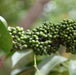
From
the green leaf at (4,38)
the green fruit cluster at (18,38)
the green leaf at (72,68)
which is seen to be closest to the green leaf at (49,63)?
the green leaf at (72,68)

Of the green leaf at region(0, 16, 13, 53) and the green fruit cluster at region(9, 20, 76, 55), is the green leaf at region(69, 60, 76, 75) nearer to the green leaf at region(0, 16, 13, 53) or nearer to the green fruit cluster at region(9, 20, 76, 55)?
the green fruit cluster at region(9, 20, 76, 55)

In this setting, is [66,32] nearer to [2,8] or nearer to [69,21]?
[69,21]

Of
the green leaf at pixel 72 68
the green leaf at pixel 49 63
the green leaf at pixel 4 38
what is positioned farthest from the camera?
the green leaf at pixel 49 63

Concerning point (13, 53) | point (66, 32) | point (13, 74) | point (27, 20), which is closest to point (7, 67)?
point (27, 20)

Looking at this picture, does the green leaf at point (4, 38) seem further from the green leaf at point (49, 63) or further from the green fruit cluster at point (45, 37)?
the green leaf at point (49, 63)

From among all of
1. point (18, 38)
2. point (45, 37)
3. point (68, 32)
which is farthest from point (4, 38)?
point (68, 32)
